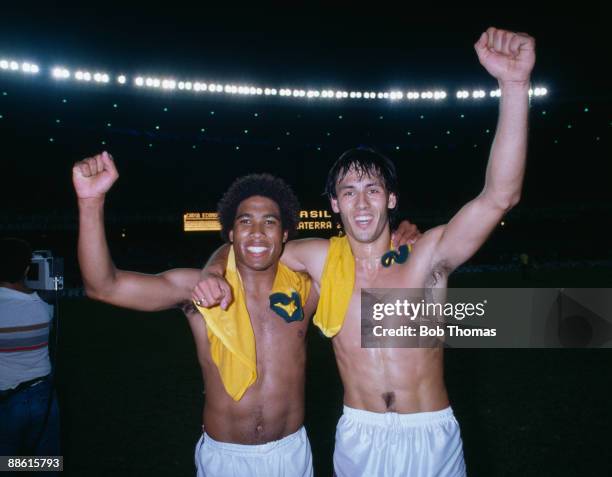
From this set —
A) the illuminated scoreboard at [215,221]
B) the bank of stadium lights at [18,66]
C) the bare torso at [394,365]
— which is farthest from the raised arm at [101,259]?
the bank of stadium lights at [18,66]

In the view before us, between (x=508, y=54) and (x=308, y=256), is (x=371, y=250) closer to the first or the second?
(x=308, y=256)

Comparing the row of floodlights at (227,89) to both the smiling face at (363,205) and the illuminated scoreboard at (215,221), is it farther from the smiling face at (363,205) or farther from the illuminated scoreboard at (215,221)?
the smiling face at (363,205)

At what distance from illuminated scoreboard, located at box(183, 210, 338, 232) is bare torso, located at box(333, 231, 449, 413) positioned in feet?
62.4

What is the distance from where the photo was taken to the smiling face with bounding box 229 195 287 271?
2844mm

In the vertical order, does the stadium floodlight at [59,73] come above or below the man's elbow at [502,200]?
above

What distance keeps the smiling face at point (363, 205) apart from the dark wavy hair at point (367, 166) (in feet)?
0.09

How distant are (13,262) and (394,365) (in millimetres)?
2754

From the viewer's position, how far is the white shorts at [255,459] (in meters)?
2.70

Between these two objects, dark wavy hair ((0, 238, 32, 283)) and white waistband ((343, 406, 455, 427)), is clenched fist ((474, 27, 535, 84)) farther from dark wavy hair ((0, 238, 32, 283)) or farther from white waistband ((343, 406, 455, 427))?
dark wavy hair ((0, 238, 32, 283))

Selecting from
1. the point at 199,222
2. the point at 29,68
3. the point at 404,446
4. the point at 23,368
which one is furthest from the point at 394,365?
the point at 29,68

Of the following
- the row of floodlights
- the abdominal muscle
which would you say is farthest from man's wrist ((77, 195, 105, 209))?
the row of floodlights

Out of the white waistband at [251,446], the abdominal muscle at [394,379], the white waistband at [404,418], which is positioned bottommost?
the white waistband at [251,446]

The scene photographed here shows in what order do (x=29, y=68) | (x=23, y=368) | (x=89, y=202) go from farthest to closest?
(x=29, y=68)
(x=23, y=368)
(x=89, y=202)

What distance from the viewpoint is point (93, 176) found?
98.0 inches
